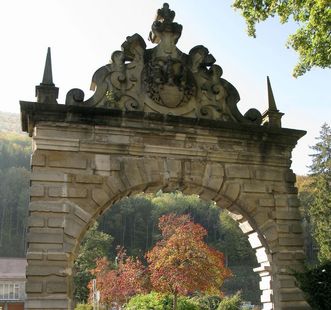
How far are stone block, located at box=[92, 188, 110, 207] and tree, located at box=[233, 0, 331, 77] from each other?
203 inches

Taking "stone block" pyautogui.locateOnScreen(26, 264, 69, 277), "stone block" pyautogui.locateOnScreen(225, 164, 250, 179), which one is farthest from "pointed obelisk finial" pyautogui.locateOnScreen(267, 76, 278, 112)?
"stone block" pyautogui.locateOnScreen(26, 264, 69, 277)

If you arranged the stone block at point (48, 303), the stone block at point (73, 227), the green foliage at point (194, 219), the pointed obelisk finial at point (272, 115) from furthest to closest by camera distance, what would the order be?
the green foliage at point (194, 219) → the pointed obelisk finial at point (272, 115) → the stone block at point (73, 227) → the stone block at point (48, 303)

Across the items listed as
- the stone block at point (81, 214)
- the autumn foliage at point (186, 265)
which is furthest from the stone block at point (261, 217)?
the autumn foliage at point (186, 265)

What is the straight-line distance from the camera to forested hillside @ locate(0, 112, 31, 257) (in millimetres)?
61688

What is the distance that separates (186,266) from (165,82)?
1437 centimetres

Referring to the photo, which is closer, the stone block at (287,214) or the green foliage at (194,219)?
the stone block at (287,214)

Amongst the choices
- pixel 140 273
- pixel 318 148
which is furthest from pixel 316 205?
pixel 140 273

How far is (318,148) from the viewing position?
3838 cm

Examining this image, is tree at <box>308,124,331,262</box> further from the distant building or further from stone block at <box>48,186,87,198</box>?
the distant building

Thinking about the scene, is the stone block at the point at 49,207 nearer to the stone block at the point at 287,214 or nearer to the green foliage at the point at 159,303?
the stone block at the point at 287,214

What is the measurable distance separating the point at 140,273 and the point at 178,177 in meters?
20.2

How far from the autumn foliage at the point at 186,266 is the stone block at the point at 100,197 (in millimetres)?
13328

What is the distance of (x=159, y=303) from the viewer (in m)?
20.8

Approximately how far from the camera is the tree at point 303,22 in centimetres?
909
